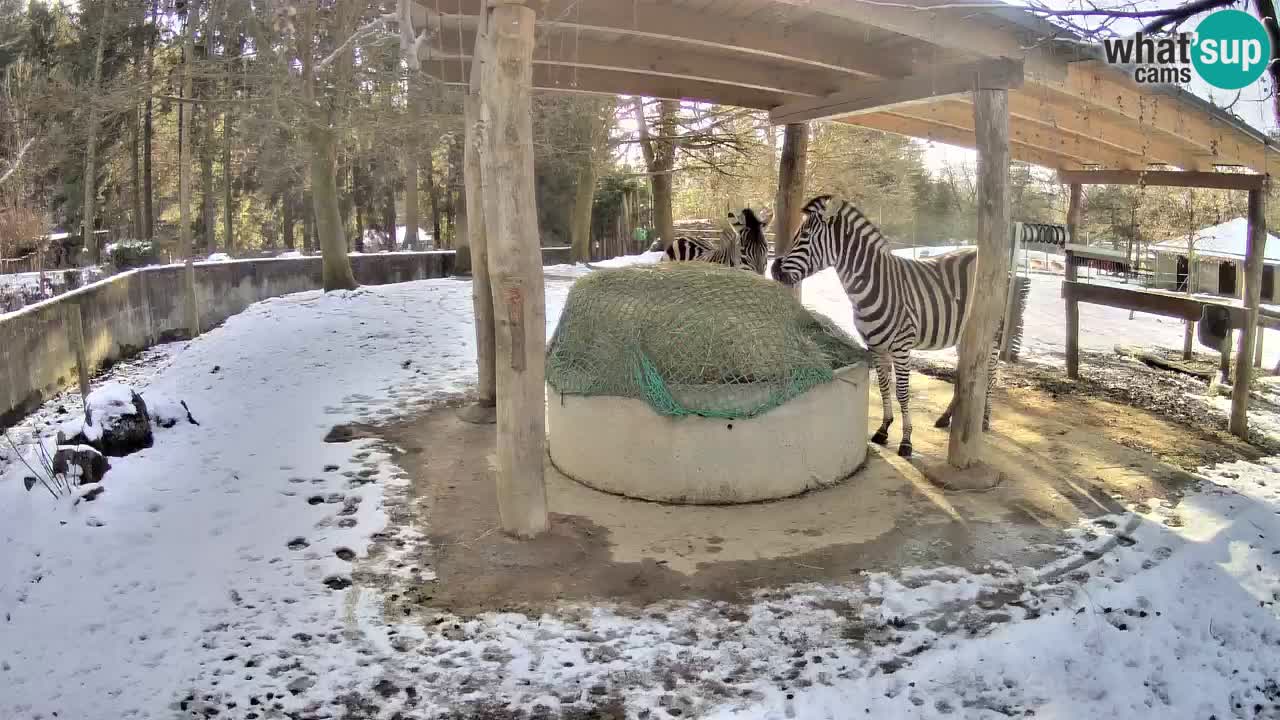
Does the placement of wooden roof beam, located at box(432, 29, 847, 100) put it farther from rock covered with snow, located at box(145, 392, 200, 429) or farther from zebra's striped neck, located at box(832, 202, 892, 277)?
rock covered with snow, located at box(145, 392, 200, 429)

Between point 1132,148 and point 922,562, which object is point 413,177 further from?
point 922,562

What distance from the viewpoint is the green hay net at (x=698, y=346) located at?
5.62 m

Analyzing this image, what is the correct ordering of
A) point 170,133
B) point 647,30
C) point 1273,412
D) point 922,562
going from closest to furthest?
point 922,562
point 647,30
point 1273,412
point 170,133

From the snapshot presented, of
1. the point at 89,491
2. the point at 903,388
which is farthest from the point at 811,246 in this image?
the point at 89,491

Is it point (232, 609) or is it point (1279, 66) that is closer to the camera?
point (232, 609)

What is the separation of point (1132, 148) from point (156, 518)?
Answer: 9.40 meters

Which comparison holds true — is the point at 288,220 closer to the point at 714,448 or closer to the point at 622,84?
the point at 622,84

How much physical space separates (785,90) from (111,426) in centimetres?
635

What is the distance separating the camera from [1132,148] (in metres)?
8.70

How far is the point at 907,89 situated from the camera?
21.9 ft

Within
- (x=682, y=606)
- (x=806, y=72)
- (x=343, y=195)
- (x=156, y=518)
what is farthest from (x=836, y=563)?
(x=343, y=195)

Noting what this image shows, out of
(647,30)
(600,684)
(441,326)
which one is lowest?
(600,684)

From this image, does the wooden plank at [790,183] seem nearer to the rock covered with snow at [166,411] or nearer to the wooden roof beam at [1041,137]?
the wooden roof beam at [1041,137]

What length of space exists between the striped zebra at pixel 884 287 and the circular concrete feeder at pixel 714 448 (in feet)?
3.60
